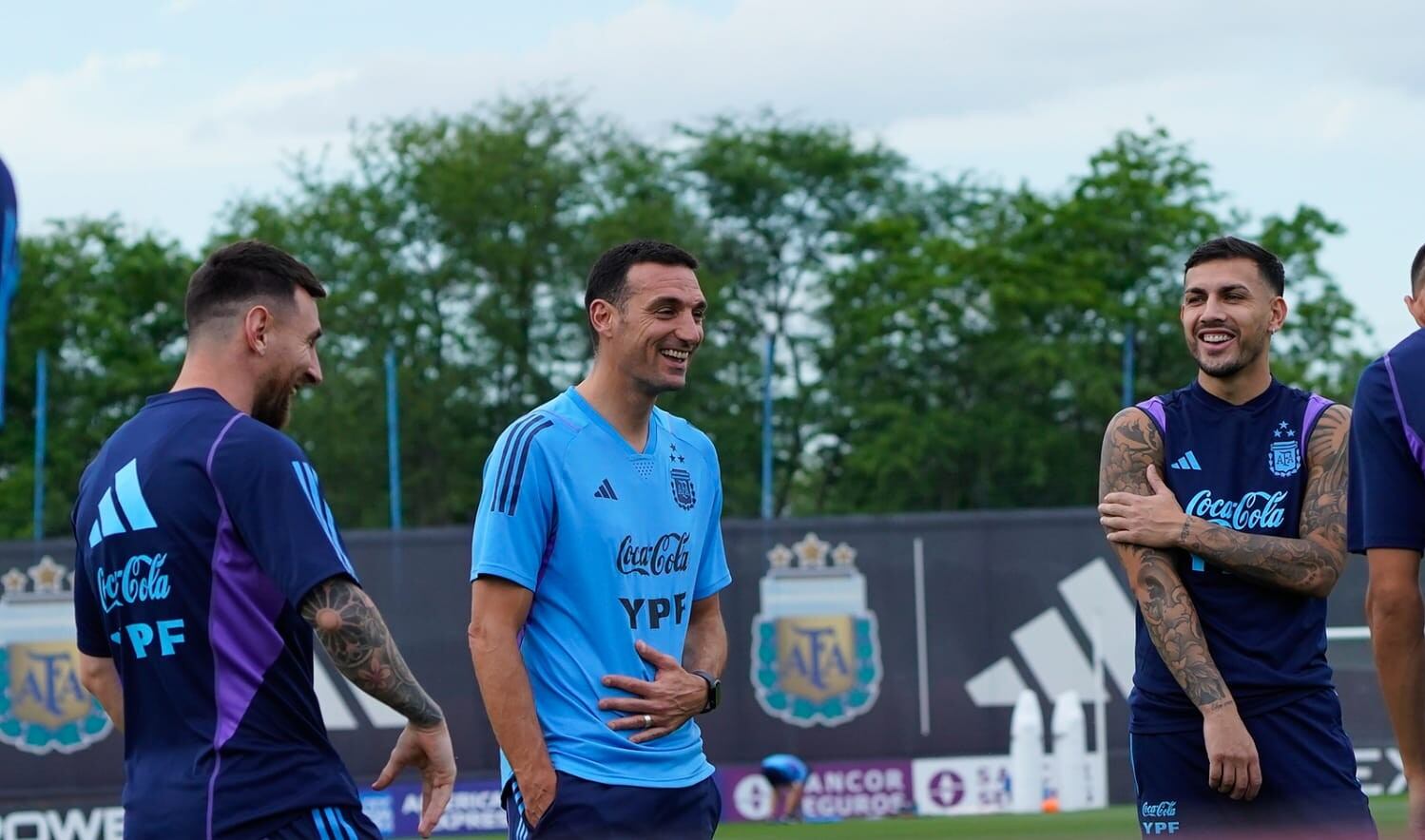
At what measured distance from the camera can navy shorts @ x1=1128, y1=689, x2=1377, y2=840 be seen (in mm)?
4582

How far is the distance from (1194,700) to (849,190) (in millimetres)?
42696

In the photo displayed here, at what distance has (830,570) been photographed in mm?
15641

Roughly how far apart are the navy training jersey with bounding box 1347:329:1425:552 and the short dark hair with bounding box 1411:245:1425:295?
0.79ft

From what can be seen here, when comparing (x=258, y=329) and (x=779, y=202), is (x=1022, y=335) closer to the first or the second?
(x=779, y=202)

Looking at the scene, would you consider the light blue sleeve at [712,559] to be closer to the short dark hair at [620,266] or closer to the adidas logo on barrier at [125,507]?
the short dark hair at [620,266]

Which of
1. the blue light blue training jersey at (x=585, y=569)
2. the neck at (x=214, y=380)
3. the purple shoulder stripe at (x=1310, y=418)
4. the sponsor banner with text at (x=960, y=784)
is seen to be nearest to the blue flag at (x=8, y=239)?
the neck at (x=214, y=380)

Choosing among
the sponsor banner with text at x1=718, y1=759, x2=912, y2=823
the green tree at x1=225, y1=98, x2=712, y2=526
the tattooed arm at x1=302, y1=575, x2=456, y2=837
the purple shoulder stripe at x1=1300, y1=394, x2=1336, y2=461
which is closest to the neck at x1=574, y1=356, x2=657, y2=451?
the tattooed arm at x1=302, y1=575, x2=456, y2=837

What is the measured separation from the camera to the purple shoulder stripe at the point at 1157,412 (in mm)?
4789

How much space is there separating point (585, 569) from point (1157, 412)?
1.64m

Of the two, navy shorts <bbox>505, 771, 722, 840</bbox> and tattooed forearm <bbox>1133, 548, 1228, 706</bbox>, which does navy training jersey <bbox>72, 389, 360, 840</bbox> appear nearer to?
navy shorts <bbox>505, 771, 722, 840</bbox>

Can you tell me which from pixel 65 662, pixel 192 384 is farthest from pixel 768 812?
pixel 192 384

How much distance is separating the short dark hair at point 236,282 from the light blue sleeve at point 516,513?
0.63m

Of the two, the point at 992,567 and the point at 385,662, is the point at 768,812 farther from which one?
the point at 385,662

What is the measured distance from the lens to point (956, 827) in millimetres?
13133
